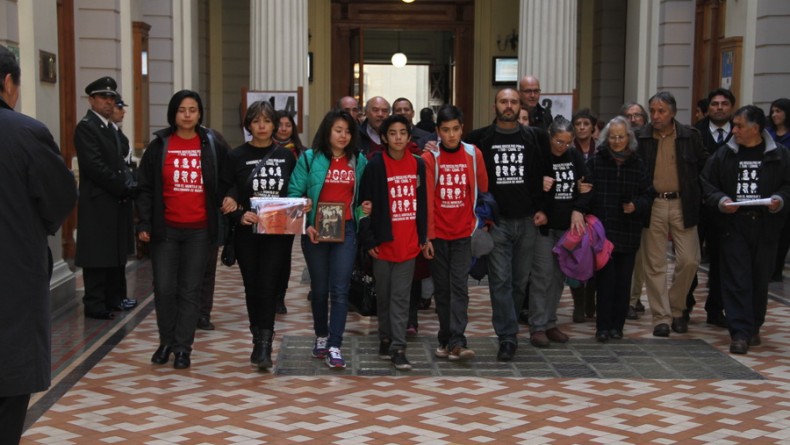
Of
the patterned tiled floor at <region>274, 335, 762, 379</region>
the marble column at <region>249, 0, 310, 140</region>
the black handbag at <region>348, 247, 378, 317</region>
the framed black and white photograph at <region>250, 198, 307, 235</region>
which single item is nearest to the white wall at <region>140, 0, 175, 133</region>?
the marble column at <region>249, 0, 310, 140</region>

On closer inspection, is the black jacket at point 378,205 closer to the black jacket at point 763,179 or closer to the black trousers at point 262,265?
the black trousers at point 262,265

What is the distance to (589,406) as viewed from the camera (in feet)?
21.1

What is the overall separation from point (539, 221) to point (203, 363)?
2429mm

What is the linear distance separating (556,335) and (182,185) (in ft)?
9.60

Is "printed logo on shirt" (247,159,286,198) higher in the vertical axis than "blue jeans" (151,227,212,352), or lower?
higher

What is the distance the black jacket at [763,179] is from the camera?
8.07 m

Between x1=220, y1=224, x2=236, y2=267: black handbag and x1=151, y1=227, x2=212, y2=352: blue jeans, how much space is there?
13cm

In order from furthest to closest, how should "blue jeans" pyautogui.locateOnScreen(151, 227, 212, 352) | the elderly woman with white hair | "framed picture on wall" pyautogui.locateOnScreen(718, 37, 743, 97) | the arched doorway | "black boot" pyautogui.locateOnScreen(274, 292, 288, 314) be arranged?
1. the arched doorway
2. "framed picture on wall" pyautogui.locateOnScreen(718, 37, 743, 97)
3. "black boot" pyautogui.locateOnScreen(274, 292, 288, 314)
4. the elderly woman with white hair
5. "blue jeans" pyautogui.locateOnScreen(151, 227, 212, 352)

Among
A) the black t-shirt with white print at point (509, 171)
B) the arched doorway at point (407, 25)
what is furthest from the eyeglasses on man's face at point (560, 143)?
the arched doorway at point (407, 25)

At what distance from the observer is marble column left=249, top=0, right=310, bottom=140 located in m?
15.5

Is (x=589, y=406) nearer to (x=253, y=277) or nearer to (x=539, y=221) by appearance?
(x=539, y=221)

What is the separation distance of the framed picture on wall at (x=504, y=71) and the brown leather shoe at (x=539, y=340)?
43.7 feet

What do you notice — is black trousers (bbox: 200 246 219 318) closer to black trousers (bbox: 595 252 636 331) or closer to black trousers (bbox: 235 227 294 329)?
black trousers (bbox: 235 227 294 329)

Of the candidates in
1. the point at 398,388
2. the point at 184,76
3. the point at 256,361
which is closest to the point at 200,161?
the point at 256,361
